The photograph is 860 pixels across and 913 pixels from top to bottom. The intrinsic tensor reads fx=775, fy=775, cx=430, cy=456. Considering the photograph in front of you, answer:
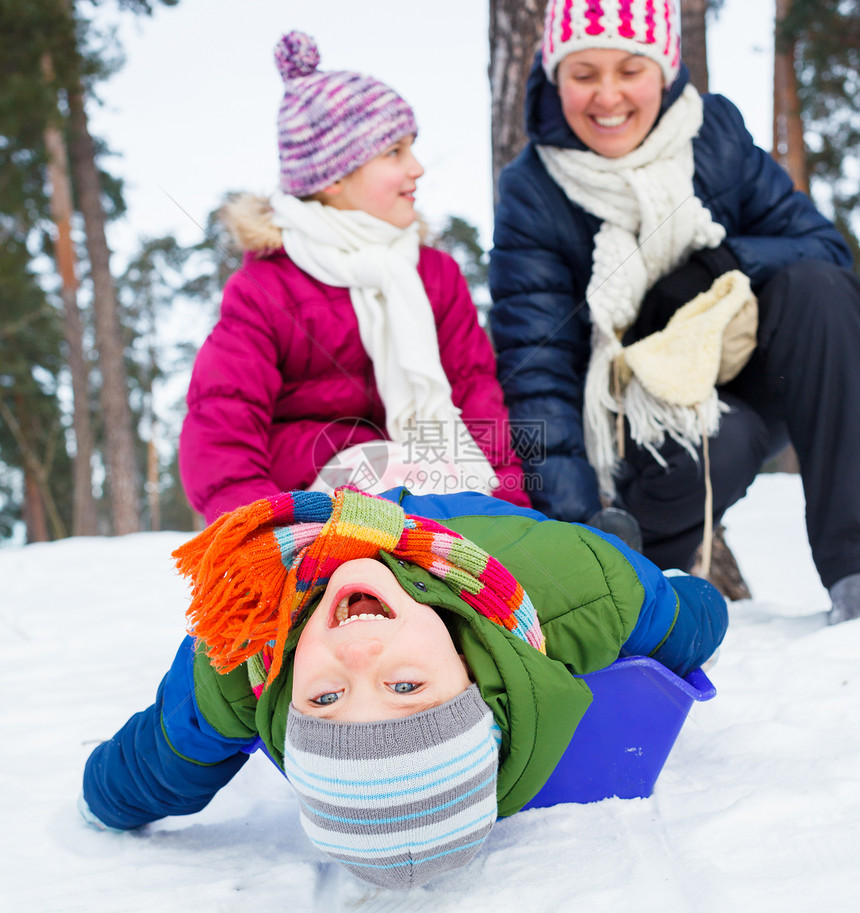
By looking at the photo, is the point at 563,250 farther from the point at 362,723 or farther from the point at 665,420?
the point at 362,723

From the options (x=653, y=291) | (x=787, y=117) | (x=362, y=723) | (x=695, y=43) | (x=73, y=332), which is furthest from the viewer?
(x=787, y=117)

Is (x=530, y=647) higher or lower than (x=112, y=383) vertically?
higher

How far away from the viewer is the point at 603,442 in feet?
6.52

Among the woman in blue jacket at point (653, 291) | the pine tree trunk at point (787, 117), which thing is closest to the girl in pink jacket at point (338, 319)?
the woman in blue jacket at point (653, 291)

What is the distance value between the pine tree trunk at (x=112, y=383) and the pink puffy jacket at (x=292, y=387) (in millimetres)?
5301

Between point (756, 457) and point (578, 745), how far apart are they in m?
1.07

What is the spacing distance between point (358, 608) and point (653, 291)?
1.40 m

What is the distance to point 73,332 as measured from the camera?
8.25m

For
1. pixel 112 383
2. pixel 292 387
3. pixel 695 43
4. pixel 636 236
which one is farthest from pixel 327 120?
pixel 112 383

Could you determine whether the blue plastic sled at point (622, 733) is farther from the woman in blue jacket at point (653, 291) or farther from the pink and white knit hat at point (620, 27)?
the pink and white knit hat at point (620, 27)

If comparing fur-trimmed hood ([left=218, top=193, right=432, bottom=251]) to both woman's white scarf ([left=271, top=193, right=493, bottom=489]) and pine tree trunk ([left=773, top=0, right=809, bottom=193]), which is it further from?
pine tree trunk ([left=773, top=0, right=809, bottom=193])

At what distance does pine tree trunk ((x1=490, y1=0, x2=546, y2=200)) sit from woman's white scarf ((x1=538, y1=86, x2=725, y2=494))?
73 cm

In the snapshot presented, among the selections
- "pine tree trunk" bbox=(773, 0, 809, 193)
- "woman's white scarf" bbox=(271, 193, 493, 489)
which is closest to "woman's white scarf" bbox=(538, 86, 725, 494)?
"woman's white scarf" bbox=(271, 193, 493, 489)

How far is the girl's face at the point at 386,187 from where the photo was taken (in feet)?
6.40
